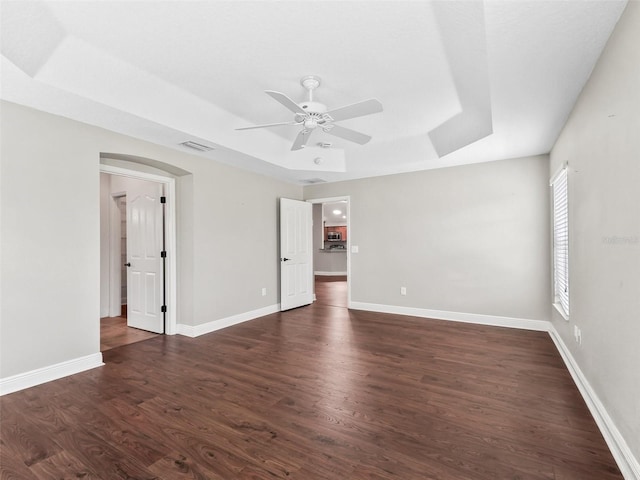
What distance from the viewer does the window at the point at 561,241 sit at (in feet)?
10.9

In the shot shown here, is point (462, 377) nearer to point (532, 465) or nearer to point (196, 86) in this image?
point (532, 465)

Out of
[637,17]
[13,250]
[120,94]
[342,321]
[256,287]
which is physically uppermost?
[120,94]

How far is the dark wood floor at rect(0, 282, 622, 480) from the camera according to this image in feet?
6.03

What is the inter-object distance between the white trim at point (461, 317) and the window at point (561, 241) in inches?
21.5

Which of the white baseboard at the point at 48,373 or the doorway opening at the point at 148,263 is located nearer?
the white baseboard at the point at 48,373

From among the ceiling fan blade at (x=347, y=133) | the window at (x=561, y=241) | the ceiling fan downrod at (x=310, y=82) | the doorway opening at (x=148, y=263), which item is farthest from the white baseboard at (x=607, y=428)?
the doorway opening at (x=148, y=263)

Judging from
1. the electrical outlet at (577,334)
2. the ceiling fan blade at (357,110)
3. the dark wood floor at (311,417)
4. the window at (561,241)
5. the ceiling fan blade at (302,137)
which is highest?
the ceiling fan blade at (357,110)

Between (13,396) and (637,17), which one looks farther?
(13,396)

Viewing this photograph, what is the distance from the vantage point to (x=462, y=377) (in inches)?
118

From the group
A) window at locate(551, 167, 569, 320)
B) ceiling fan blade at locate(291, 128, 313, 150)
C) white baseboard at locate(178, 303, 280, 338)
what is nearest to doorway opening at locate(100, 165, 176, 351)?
white baseboard at locate(178, 303, 280, 338)

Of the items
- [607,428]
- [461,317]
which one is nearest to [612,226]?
[607,428]

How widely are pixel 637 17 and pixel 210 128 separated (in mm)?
3593

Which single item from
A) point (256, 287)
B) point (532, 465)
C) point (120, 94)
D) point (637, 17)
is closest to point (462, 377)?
point (532, 465)

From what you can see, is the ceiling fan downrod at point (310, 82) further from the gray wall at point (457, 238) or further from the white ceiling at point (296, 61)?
the gray wall at point (457, 238)
